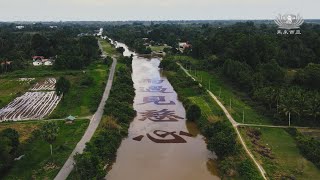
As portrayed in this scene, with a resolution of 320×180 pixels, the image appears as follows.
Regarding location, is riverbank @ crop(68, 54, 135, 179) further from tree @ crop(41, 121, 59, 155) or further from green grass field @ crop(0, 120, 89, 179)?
tree @ crop(41, 121, 59, 155)

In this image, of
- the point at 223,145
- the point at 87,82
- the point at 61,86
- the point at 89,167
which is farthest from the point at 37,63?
the point at 89,167

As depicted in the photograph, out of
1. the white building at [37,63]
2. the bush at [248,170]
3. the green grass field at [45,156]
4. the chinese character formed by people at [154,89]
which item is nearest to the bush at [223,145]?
the bush at [248,170]

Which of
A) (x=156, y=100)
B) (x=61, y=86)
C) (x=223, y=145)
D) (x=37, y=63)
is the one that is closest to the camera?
(x=223, y=145)

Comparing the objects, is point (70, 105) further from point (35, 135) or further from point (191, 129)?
point (191, 129)

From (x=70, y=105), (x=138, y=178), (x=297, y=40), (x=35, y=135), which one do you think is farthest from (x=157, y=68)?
(x=138, y=178)

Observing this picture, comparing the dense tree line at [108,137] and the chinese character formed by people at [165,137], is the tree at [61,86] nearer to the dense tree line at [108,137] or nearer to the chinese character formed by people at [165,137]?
the dense tree line at [108,137]

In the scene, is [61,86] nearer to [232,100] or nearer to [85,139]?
[85,139]

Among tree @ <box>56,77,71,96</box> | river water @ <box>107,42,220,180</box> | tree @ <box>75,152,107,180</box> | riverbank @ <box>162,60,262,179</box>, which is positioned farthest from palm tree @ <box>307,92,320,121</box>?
tree @ <box>56,77,71,96</box>
